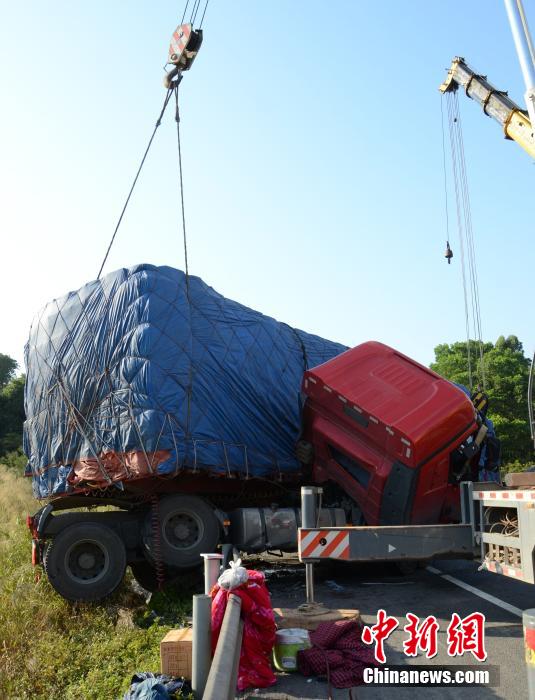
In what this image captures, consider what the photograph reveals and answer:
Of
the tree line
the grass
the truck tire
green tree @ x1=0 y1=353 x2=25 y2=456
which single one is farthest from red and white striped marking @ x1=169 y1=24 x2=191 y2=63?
green tree @ x1=0 y1=353 x2=25 y2=456

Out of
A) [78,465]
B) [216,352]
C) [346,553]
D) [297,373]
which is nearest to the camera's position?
[346,553]

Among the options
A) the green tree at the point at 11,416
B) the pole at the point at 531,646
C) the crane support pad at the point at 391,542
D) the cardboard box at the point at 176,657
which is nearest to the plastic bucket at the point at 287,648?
the cardboard box at the point at 176,657

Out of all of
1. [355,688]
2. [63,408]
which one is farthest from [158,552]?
[355,688]

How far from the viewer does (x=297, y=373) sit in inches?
473

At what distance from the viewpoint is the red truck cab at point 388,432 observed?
9.23 metres

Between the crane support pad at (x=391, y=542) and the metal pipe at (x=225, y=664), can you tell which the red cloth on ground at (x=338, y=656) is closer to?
the metal pipe at (x=225, y=664)

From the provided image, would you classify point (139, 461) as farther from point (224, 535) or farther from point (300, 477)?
point (300, 477)

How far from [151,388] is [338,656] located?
16.5ft

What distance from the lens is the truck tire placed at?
9617 mm

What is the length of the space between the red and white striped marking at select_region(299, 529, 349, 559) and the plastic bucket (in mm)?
1752

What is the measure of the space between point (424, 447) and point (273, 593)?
2.81 metres

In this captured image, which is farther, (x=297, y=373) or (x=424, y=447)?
(x=297, y=373)

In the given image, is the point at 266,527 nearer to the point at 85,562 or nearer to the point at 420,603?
the point at 85,562

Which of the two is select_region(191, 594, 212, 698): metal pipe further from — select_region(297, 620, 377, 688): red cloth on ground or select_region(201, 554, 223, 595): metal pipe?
select_region(201, 554, 223, 595): metal pipe
